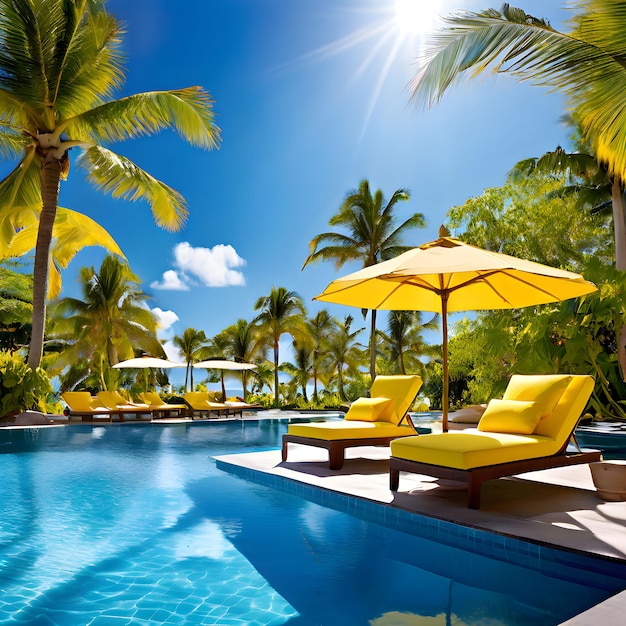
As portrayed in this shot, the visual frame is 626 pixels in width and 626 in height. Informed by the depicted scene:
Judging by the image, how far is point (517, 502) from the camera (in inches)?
179

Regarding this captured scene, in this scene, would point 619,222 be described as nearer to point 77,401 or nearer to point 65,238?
point 77,401

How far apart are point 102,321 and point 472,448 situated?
2203 cm

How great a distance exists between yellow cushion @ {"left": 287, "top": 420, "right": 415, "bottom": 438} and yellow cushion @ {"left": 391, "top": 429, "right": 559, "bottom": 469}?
51.5 inches

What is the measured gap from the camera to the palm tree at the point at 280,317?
27.5m

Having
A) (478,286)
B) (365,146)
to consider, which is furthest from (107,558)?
(365,146)

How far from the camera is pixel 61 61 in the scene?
1282 cm

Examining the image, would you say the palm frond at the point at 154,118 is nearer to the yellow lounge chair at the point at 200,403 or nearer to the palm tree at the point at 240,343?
the yellow lounge chair at the point at 200,403

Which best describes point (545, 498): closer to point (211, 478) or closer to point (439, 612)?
point (439, 612)

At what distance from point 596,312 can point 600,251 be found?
36.7 ft

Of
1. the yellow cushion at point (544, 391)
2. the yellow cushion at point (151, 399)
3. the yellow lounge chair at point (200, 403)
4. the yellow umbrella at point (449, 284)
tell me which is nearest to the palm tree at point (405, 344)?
the yellow lounge chair at point (200, 403)

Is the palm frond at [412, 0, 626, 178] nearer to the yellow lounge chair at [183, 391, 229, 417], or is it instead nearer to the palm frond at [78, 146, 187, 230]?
the palm frond at [78, 146, 187, 230]

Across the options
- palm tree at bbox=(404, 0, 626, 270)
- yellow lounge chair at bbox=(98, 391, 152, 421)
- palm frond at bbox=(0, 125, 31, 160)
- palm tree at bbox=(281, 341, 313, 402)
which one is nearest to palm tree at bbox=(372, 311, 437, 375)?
palm tree at bbox=(281, 341, 313, 402)

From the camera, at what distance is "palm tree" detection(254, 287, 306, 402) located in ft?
90.2

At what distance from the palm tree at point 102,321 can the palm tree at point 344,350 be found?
1119 cm
